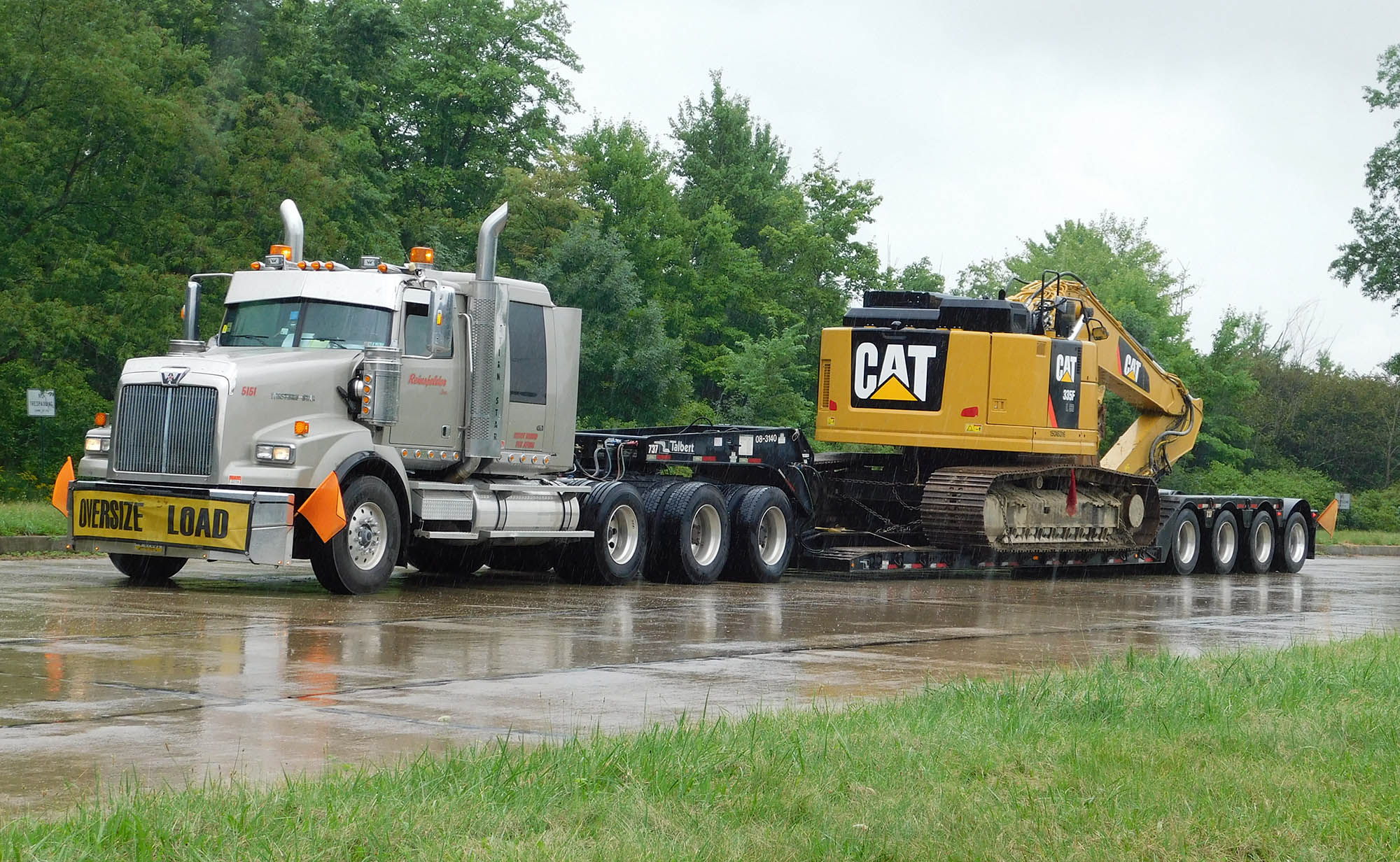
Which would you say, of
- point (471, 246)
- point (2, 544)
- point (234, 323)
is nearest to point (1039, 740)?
point (234, 323)

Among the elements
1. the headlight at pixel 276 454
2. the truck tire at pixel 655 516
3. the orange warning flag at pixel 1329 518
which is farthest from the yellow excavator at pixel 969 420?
the headlight at pixel 276 454

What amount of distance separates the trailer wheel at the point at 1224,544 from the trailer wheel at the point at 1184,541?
0.25 m

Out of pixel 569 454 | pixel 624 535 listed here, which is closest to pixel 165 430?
pixel 569 454

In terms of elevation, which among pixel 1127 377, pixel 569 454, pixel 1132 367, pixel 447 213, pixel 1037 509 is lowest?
pixel 1037 509

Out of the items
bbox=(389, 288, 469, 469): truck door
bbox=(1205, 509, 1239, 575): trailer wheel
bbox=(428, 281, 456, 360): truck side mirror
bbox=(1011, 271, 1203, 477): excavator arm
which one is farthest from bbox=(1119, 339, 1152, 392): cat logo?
bbox=(428, 281, 456, 360): truck side mirror

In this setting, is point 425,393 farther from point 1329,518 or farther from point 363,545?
point 1329,518

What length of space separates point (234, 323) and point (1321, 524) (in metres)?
21.3

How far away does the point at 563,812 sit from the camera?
221 inches

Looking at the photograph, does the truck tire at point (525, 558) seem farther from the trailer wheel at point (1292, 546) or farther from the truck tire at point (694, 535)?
the trailer wheel at point (1292, 546)

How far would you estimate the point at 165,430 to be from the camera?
1462 cm

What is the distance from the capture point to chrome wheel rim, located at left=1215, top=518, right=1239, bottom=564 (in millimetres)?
25750

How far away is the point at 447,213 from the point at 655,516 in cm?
3929

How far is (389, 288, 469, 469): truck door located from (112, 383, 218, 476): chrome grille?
1.92 meters

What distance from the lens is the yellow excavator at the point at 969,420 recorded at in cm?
2138
